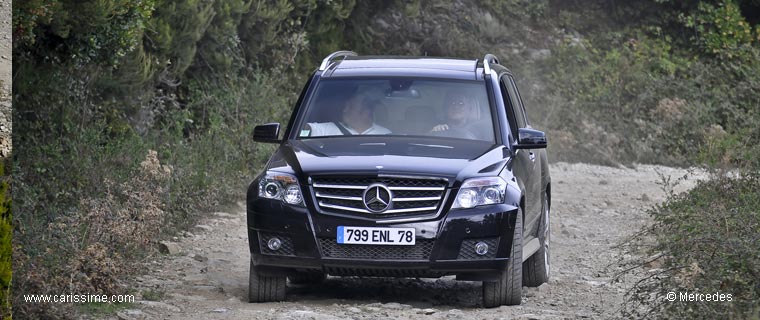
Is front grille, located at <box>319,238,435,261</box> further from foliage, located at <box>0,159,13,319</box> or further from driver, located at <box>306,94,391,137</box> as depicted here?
foliage, located at <box>0,159,13,319</box>

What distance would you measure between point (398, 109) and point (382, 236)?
1721mm

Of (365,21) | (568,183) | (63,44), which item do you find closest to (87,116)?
(63,44)

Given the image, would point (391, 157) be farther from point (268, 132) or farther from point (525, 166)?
point (525, 166)

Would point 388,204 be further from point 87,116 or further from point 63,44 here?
point 87,116

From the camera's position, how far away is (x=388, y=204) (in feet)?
28.4

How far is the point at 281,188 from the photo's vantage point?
29.0 ft

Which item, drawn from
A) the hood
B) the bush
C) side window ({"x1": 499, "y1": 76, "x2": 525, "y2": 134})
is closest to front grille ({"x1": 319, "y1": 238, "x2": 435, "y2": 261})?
the hood

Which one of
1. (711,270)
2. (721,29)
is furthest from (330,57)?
(721,29)

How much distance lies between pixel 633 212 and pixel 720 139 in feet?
16.4

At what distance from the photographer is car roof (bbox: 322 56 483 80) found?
10.2 m

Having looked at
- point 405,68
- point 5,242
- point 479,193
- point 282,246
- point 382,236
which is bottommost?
point 5,242

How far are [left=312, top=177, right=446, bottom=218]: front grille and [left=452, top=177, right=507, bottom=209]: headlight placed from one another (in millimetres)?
129

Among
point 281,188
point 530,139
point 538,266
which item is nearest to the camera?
point 281,188

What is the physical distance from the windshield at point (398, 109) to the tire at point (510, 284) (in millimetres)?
1238
